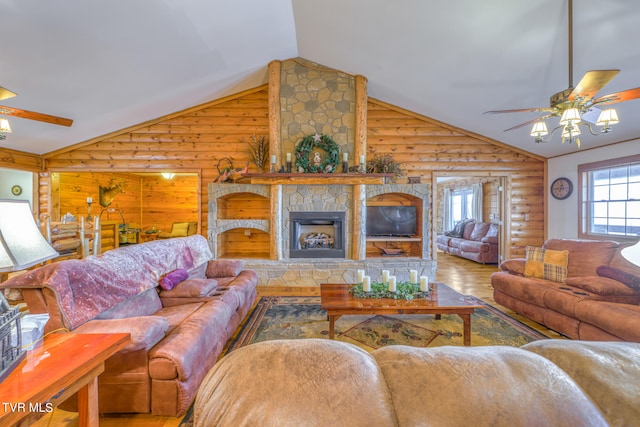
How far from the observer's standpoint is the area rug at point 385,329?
2.67m

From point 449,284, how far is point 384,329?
236cm

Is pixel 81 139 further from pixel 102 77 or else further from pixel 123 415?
pixel 123 415

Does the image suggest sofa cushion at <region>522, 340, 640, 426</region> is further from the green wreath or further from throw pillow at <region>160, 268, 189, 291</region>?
the green wreath

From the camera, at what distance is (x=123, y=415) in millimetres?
1708

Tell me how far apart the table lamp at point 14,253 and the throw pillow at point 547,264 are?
4.31 m

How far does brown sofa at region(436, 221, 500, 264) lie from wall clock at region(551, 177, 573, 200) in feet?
4.01

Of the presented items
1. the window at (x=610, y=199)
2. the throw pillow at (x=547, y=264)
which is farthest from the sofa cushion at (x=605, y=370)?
the window at (x=610, y=199)

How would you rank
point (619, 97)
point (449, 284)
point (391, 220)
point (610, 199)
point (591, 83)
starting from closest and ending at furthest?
1. point (591, 83)
2. point (619, 97)
3. point (610, 199)
4. point (449, 284)
5. point (391, 220)

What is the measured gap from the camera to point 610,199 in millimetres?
4508

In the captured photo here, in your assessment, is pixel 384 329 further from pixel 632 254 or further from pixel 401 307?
pixel 632 254

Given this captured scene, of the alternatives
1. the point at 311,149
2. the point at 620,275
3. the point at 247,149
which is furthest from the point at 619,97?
the point at 247,149

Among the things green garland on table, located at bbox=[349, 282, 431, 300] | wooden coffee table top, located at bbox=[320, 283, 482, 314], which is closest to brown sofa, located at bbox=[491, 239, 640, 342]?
wooden coffee table top, located at bbox=[320, 283, 482, 314]

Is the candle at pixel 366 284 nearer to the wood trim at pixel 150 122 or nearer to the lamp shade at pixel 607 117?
the lamp shade at pixel 607 117

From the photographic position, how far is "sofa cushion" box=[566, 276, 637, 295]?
2.49m
